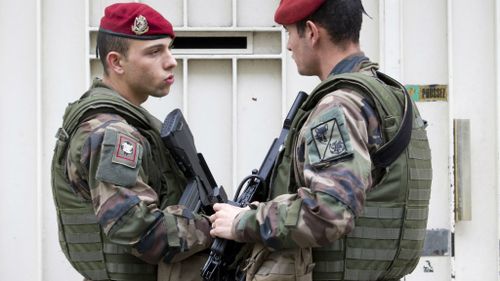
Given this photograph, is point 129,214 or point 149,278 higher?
point 129,214

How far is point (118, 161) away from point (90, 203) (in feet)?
0.84

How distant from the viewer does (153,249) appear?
2719mm

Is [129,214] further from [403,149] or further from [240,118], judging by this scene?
[240,118]

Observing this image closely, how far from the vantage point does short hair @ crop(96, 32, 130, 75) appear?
119 inches

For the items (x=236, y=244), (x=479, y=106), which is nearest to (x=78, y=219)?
(x=236, y=244)

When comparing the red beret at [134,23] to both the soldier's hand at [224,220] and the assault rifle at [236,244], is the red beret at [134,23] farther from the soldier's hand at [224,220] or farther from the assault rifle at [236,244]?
the soldier's hand at [224,220]

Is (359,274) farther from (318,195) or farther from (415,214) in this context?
(318,195)

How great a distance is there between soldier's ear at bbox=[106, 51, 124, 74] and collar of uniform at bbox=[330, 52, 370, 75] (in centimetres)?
75

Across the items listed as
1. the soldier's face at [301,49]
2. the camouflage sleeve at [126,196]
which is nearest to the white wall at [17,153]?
the camouflage sleeve at [126,196]

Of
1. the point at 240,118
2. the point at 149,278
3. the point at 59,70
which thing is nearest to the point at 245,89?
the point at 240,118

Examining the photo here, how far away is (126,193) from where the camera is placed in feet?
8.79

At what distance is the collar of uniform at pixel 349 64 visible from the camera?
2.66 meters

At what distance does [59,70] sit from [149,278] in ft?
4.66

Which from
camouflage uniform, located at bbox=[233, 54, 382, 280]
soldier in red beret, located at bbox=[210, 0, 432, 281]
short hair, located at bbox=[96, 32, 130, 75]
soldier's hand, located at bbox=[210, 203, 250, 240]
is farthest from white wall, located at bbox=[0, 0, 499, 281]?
camouflage uniform, located at bbox=[233, 54, 382, 280]
